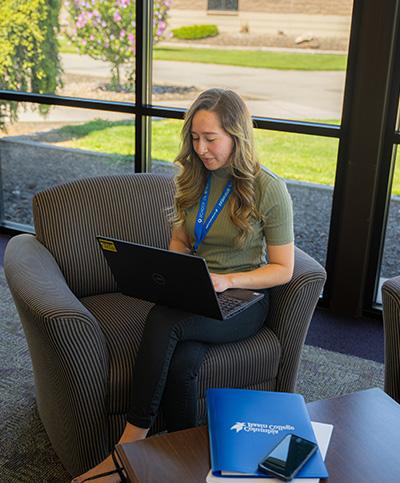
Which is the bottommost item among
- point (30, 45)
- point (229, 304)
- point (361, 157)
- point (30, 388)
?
point (30, 388)

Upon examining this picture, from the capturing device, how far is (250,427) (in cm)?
144

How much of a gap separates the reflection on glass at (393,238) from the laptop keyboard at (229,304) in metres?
1.29

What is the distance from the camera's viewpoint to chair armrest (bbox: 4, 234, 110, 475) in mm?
1684

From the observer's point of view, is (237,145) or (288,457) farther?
(237,145)

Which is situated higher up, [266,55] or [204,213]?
[266,55]

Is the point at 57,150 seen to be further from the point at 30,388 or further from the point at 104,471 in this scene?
the point at 104,471

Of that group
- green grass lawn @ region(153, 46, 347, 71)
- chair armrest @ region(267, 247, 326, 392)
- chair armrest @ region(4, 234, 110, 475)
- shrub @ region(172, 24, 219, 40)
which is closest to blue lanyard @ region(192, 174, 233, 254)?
chair armrest @ region(267, 247, 326, 392)

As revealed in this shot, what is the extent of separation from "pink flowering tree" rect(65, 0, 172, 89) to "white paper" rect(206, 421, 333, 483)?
7.31ft

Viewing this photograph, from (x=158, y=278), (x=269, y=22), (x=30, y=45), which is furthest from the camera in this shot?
(x=30, y=45)

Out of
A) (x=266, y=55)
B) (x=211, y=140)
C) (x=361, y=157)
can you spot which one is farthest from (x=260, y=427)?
(x=266, y=55)

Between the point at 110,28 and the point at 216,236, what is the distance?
1703 millimetres

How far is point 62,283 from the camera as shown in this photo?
6.28 feet

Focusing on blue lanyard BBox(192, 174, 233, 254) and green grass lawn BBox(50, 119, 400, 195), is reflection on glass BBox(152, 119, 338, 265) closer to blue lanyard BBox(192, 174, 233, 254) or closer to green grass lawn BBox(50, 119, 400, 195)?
green grass lawn BBox(50, 119, 400, 195)

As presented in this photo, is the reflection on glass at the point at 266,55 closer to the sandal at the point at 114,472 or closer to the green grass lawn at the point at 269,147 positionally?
the green grass lawn at the point at 269,147
